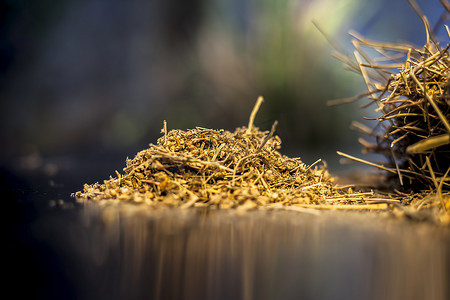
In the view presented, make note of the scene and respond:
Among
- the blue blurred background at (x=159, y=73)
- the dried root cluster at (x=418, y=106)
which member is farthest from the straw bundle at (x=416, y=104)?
the blue blurred background at (x=159, y=73)

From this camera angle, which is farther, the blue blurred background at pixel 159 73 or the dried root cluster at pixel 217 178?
the blue blurred background at pixel 159 73

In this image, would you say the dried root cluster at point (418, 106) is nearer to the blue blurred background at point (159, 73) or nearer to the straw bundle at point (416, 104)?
the straw bundle at point (416, 104)

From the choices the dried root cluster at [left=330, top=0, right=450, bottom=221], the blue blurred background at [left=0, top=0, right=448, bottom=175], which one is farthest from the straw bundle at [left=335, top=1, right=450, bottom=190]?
the blue blurred background at [left=0, top=0, right=448, bottom=175]

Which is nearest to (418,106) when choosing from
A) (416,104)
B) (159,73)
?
(416,104)

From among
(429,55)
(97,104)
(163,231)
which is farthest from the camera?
(97,104)

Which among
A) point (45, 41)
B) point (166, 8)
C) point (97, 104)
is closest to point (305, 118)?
point (166, 8)

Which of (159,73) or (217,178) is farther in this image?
(159,73)

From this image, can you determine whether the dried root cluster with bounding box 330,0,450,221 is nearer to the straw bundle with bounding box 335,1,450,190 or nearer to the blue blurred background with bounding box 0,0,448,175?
the straw bundle with bounding box 335,1,450,190

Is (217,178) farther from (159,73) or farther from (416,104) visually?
(159,73)

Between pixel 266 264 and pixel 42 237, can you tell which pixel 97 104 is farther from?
pixel 266 264
